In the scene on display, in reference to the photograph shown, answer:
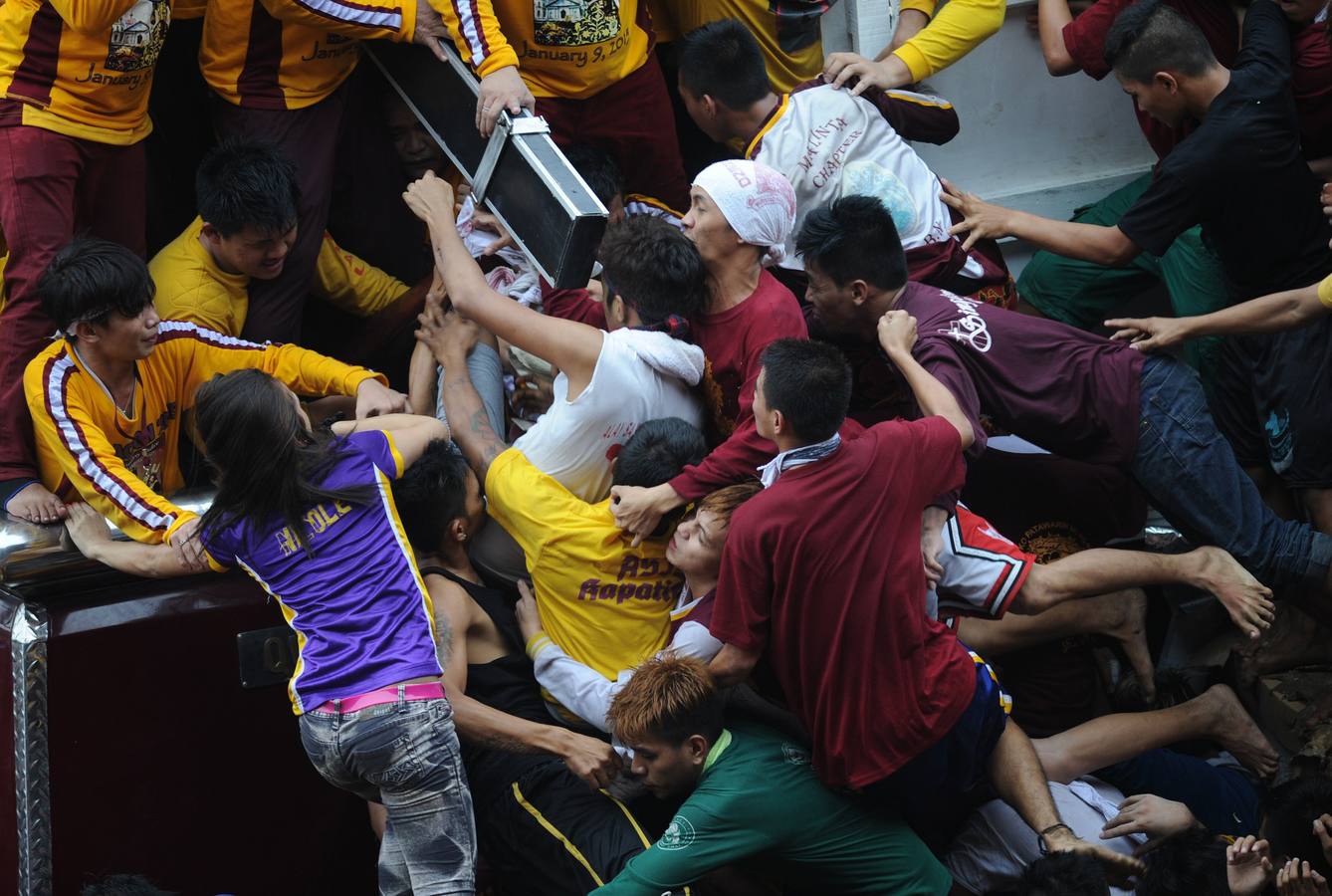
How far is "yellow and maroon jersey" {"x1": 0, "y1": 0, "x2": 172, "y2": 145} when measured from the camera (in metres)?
4.29

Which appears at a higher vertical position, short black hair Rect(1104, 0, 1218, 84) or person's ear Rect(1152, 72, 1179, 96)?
short black hair Rect(1104, 0, 1218, 84)

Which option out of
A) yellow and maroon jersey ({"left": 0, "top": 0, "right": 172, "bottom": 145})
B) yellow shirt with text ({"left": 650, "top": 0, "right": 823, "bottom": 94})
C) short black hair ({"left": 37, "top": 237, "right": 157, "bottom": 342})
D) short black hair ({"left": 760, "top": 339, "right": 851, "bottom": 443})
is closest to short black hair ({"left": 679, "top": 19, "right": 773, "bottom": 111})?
yellow shirt with text ({"left": 650, "top": 0, "right": 823, "bottom": 94})

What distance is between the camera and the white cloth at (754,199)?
4246 millimetres

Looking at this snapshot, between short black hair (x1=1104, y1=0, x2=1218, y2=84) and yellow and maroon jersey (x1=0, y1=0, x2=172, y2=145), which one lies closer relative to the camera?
yellow and maroon jersey (x1=0, y1=0, x2=172, y2=145)

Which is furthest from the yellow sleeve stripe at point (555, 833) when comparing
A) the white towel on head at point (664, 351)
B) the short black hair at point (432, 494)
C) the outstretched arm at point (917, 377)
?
the outstretched arm at point (917, 377)

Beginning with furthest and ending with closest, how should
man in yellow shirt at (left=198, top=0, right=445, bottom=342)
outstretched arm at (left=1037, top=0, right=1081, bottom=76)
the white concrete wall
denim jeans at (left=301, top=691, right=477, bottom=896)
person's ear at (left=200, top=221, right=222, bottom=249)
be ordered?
the white concrete wall
outstretched arm at (left=1037, top=0, right=1081, bottom=76)
man in yellow shirt at (left=198, top=0, right=445, bottom=342)
person's ear at (left=200, top=221, right=222, bottom=249)
denim jeans at (left=301, top=691, right=477, bottom=896)

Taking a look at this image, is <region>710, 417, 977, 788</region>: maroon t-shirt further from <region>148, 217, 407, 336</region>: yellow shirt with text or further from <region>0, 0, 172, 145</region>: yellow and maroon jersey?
<region>0, 0, 172, 145</region>: yellow and maroon jersey

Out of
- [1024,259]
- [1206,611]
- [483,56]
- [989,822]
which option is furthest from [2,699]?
[1024,259]

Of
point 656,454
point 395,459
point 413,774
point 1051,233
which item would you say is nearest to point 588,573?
point 656,454

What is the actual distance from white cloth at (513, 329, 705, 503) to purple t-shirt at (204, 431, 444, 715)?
547 mm

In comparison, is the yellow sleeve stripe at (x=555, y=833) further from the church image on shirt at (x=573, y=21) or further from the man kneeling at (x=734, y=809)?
the church image on shirt at (x=573, y=21)

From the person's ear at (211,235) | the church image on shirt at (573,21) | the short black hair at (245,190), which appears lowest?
the person's ear at (211,235)

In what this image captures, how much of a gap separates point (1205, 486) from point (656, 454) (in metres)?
1.64

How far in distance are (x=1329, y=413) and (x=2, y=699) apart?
4006mm
